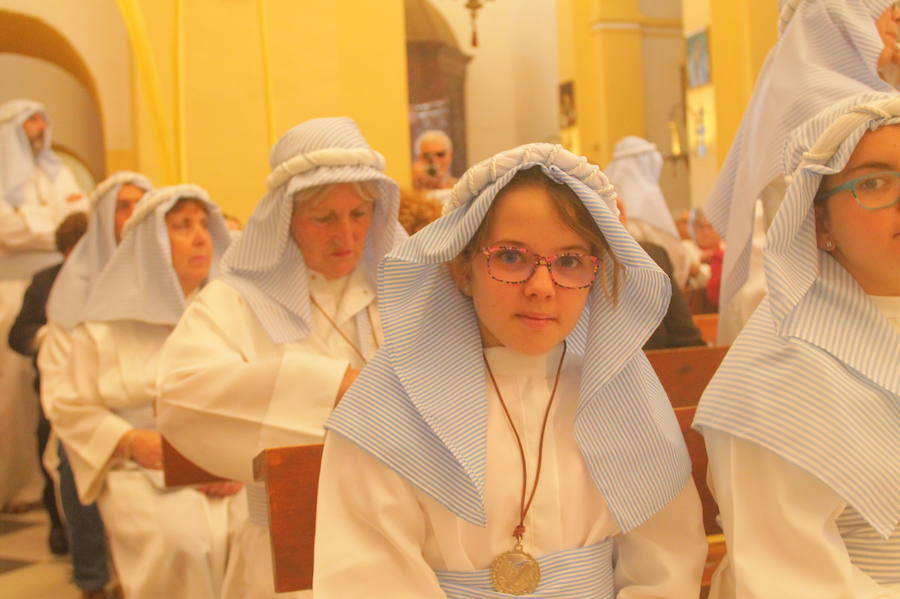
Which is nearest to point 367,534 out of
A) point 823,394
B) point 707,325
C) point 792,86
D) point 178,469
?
point 823,394

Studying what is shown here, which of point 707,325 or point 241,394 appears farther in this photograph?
point 707,325

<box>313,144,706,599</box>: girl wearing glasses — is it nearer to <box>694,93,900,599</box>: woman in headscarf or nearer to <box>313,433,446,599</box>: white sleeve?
<box>313,433,446,599</box>: white sleeve

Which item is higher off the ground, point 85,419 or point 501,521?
point 501,521

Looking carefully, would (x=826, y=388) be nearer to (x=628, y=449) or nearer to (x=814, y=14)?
(x=628, y=449)

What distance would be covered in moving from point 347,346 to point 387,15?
7.38m

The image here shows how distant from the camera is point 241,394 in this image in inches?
123

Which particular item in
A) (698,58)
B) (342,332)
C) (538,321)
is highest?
(698,58)

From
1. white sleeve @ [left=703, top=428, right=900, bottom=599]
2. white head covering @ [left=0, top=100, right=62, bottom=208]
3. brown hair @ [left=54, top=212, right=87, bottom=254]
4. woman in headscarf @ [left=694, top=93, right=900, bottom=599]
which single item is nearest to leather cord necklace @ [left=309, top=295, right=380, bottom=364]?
woman in headscarf @ [left=694, top=93, right=900, bottom=599]

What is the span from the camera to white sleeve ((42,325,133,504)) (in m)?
4.25

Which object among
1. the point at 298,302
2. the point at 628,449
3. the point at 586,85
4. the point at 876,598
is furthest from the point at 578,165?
the point at 586,85

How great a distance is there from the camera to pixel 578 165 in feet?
6.85

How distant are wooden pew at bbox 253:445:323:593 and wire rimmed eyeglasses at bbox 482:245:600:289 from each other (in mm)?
758

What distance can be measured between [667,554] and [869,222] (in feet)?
2.53

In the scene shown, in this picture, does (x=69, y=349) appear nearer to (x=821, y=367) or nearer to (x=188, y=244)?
(x=188, y=244)
